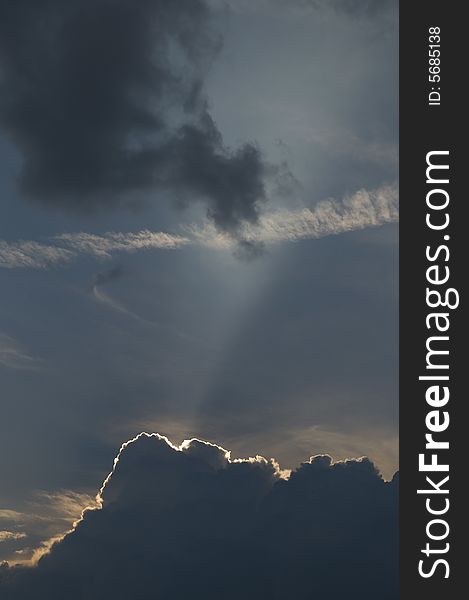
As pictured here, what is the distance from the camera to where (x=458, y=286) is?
7700 cm

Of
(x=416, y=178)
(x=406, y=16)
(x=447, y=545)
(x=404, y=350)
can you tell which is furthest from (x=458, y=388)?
(x=406, y=16)

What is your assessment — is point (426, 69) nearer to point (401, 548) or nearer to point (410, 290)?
point (410, 290)

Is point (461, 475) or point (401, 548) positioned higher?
point (461, 475)

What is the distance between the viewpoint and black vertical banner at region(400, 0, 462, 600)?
7656cm

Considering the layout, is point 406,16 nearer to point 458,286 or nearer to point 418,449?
point 458,286

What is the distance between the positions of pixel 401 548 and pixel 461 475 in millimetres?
8477

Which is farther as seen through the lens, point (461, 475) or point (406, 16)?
point (406, 16)

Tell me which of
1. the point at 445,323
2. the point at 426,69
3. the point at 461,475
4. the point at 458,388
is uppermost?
the point at 426,69

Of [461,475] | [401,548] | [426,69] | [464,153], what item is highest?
[426,69]

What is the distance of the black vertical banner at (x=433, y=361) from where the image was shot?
76562mm

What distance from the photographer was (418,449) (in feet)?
252

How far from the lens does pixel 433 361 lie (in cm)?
7706

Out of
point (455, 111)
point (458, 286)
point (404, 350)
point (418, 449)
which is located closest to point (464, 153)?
point (455, 111)

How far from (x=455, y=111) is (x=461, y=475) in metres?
32.5
